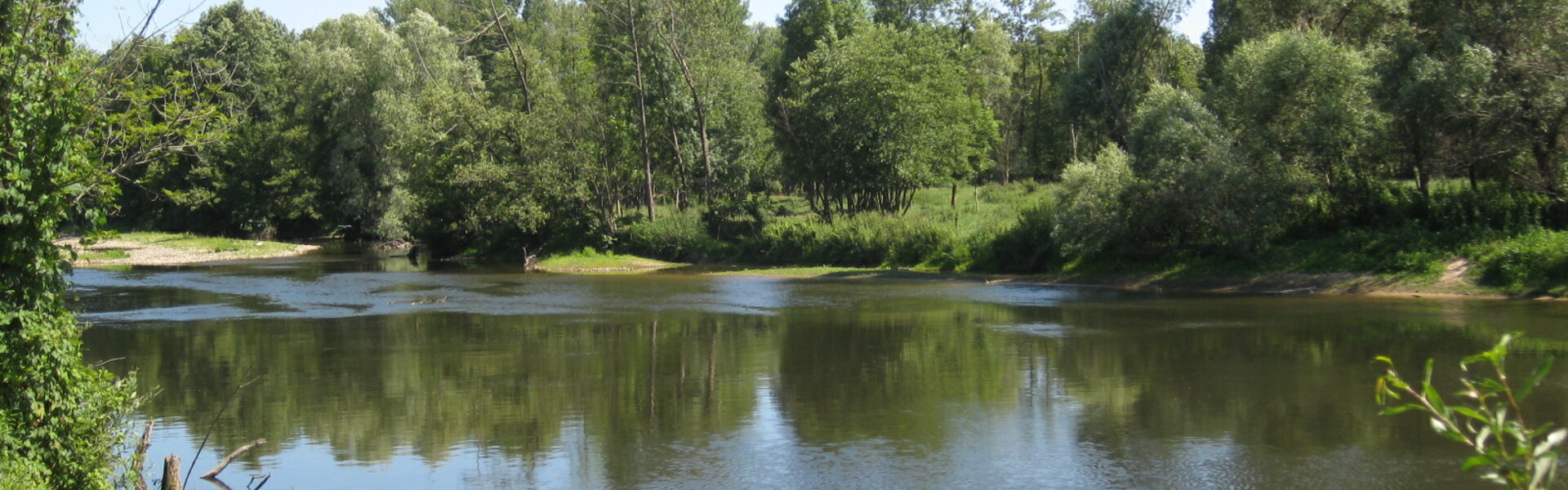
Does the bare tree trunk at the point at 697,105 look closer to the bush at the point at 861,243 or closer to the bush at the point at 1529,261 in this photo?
the bush at the point at 861,243

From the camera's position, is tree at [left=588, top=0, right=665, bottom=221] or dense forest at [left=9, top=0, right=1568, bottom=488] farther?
tree at [left=588, top=0, right=665, bottom=221]

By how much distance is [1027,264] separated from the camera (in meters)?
39.6

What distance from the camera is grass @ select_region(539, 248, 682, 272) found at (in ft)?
163

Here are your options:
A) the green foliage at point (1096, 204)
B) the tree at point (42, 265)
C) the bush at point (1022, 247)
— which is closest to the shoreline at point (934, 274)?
the bush at point (1022, 247)

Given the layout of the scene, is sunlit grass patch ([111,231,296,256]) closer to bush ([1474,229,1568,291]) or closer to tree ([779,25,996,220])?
tree ([779,25,996,220])

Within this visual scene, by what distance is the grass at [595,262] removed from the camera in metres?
49.7

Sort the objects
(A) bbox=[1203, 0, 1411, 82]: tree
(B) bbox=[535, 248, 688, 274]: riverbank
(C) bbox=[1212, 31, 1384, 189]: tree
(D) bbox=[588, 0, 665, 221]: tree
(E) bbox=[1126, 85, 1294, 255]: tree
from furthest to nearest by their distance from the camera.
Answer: (D) bbox=[588, 0, 665, 221]: tree, (B) bbox=[535, 248, 688, 274]: riverbank, (A) bbox=[1203, 0, 1411, 82]: tree, (E) bbox=[1126, 85, 1294, 255]: tree, (C) bbox=[1212, 31, 1384, 189]: tree

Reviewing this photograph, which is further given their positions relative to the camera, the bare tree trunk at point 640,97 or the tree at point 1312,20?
the bare tree trunk at point 640,97

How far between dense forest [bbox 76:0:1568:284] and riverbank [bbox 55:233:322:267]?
3.86 m

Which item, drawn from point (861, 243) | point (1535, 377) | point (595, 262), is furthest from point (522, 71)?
point (1535, 377)

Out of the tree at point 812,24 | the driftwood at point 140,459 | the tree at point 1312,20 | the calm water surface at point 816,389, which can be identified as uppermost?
the tree at point 812,24

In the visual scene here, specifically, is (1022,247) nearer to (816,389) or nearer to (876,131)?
(876,131)

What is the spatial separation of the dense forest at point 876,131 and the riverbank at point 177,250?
3.86 metres

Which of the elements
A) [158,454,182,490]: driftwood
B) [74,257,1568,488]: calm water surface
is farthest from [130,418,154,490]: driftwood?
[74,257,1568,488]: calm water surface
